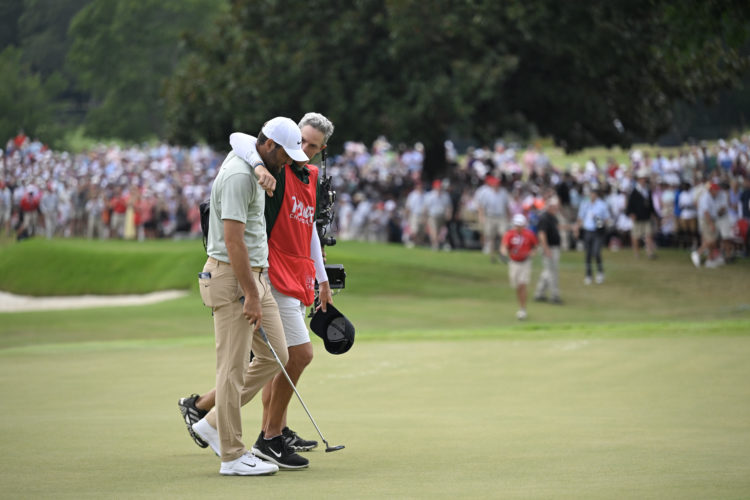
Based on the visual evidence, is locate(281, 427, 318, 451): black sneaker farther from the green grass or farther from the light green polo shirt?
the light green polo shirt

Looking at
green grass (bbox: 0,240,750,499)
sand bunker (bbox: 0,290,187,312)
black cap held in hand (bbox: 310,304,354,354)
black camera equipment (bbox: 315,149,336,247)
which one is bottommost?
sand bunker (bbox: 0,290,187,312)

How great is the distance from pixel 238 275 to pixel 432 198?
89.5 feet

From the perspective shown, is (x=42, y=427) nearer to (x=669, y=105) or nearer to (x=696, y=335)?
(x=696, y=335)

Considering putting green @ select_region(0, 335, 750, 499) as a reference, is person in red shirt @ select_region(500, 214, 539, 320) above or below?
above

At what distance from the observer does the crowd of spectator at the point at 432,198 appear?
3109cm

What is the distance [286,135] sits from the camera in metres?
6.84

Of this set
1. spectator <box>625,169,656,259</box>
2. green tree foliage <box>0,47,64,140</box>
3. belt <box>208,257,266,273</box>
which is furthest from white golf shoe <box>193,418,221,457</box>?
spectator <box>625,169,656,259</box>

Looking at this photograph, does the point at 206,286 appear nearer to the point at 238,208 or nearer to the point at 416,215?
the point at 238,208

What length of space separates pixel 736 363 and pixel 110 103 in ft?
138

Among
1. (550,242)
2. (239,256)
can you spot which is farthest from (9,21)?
(239,256)

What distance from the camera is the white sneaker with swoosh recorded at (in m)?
6.61

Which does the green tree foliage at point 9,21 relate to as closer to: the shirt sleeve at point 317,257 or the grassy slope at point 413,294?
the grassy slope at point 413,294

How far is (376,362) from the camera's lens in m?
13.3

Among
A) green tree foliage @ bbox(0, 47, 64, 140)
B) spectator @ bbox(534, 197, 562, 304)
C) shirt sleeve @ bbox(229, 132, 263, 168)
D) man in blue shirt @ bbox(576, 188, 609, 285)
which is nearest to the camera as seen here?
shirt sleeve @ bbox(229, 132, 263, 168)
